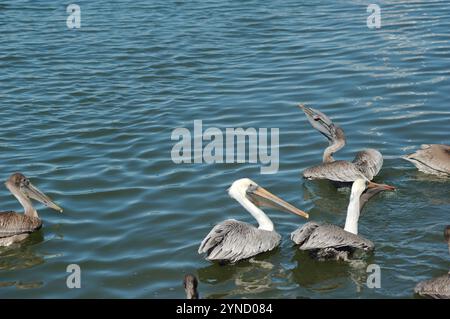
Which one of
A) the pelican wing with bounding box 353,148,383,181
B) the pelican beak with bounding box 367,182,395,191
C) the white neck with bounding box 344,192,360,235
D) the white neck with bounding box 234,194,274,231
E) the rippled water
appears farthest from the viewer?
the pelican wing with bounding box 353,148,383,181

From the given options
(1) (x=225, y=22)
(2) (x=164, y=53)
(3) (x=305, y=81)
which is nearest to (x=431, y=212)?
(3) (x=305, y=81)

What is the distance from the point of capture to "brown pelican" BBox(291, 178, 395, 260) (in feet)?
23.7

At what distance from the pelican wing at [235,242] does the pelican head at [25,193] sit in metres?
1.92

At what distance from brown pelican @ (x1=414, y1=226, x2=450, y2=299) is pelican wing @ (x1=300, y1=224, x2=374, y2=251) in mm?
753

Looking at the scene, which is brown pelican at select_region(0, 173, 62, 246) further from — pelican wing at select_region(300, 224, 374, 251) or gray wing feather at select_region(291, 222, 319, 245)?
pelican wing at select_region(300, 224, 374, 251)

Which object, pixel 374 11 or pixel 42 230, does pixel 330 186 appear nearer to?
pixel 42 230

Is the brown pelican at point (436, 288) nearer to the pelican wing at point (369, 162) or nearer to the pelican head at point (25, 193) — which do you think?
the pelican wing at point (369, 162)

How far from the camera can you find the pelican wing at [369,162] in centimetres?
Result: 888

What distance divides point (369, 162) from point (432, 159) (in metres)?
0.65

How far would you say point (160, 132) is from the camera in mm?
10734

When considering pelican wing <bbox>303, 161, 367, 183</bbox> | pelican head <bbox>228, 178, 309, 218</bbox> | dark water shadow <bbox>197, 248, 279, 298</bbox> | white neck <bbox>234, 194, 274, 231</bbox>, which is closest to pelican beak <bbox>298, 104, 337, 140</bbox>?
pelican wing <bbox>303, 161, 367, 183</bbox>

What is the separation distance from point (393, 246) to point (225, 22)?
8.26 meters

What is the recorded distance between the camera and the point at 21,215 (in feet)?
26.9

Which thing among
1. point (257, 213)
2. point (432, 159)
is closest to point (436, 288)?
point (257, 213)
